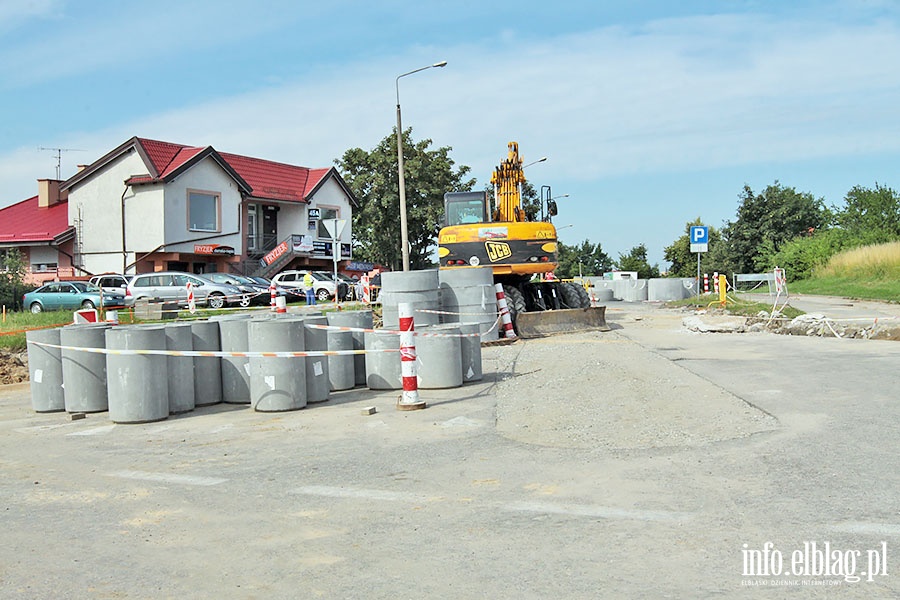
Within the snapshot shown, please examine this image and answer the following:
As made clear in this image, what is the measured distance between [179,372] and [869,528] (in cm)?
769

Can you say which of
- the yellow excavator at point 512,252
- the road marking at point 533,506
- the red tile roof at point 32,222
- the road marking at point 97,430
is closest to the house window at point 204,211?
the red tile roof at point 32,222

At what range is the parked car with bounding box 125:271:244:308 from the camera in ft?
102

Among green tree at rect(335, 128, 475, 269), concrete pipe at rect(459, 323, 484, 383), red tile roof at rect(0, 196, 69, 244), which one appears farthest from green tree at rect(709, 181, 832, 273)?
concrete pipe at rect(459, 323, 484, 383)

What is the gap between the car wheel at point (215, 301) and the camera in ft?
101

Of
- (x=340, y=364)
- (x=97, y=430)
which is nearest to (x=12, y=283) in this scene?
(x=340, y=364)

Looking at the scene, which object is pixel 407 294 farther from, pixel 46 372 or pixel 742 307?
pixel 742 307

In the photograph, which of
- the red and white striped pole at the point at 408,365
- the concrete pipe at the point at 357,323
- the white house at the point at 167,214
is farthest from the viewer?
the white house at the point at 167,214

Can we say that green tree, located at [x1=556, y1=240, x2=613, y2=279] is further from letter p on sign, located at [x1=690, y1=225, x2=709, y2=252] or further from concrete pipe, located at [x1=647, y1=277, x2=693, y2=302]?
letter p on sign, located at [x1=690, y1=225, x2=709, y2=252]

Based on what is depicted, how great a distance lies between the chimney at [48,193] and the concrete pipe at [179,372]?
139ft

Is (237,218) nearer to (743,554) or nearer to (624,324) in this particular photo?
(624,324)

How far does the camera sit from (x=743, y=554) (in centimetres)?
463

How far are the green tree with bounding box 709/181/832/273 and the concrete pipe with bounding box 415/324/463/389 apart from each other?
5444 cm

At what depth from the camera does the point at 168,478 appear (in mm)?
6875

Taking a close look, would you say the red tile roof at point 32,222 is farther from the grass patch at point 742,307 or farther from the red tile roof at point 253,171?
the grass patch at point 742,307
